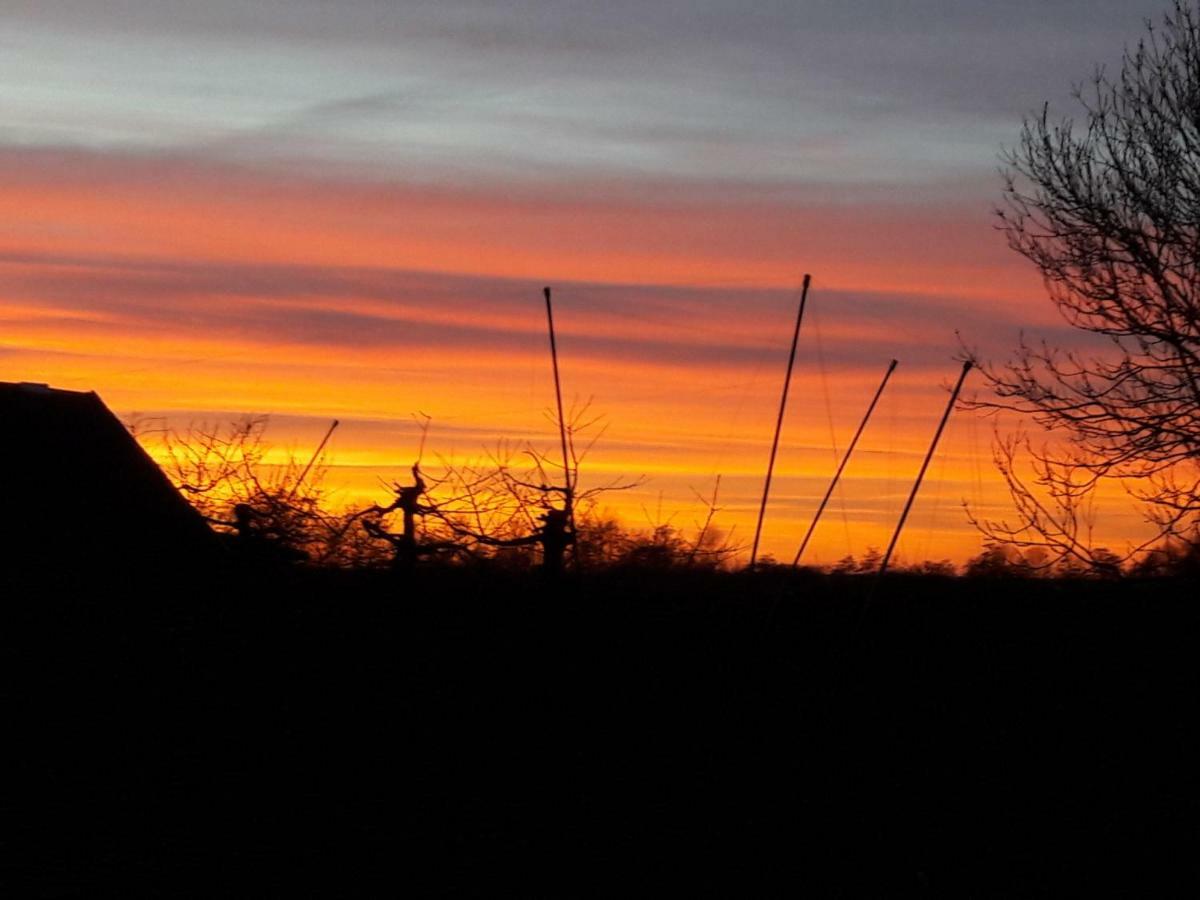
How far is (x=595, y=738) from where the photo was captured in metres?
17.5

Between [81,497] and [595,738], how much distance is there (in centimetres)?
960

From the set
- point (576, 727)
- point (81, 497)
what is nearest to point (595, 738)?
point (576, 727)

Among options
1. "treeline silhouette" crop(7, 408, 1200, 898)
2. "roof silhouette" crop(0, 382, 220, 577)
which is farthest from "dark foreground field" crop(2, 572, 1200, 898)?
"roof silhouette" crop(0, 382, 220, 577)

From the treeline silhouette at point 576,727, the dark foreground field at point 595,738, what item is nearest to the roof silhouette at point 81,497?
the treeline silhouette at point 576,727

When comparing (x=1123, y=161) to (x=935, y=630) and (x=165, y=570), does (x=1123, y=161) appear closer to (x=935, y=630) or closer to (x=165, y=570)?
(x=935, y=630)

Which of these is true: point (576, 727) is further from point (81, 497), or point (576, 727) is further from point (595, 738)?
point (81, 497)

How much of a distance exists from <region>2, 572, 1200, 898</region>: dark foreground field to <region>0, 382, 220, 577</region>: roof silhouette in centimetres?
153

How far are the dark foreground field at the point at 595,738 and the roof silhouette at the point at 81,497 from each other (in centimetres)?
153

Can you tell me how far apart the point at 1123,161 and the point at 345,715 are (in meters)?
10.9

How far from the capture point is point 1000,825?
14.6 metres

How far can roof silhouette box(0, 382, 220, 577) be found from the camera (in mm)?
21719

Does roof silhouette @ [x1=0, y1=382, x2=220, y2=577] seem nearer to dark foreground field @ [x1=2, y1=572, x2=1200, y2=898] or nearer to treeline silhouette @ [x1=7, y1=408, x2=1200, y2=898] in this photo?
treeline silhouette @ [x1=7, y1=408, x2=1200, y2=898]

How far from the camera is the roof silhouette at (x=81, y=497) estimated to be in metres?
21.7

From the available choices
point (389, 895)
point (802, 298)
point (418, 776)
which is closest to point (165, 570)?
point (418, 776)
